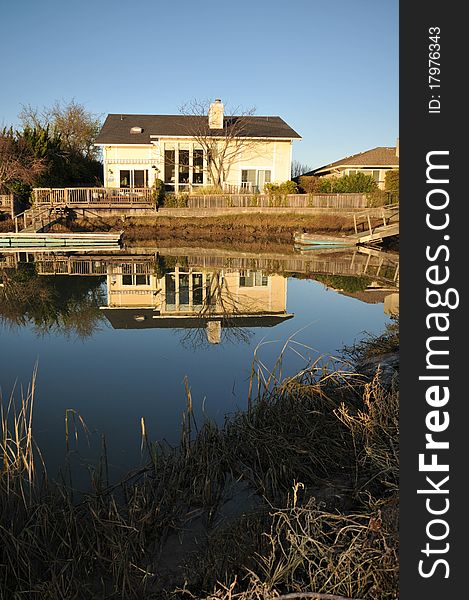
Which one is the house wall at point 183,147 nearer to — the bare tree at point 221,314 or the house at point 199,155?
the house at point 199,155

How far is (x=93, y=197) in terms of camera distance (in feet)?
106

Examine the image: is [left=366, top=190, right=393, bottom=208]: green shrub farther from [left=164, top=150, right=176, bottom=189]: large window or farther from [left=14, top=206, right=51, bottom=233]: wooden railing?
[left=14, top=206, right=51, bottom=233]: wooden railing

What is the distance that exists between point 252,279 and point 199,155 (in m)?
19.9

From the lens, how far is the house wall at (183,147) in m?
35.5

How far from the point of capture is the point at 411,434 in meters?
1.94

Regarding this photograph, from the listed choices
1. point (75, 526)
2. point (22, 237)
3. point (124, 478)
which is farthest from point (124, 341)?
point (22, 237)

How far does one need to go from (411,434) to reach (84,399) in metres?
5.87

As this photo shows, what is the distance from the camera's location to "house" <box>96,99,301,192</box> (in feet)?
116

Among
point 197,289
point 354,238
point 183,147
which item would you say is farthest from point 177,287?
point 183,147

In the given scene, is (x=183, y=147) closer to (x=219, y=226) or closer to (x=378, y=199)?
(x=219, y=226)

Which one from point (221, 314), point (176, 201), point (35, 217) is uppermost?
point (176, 201)

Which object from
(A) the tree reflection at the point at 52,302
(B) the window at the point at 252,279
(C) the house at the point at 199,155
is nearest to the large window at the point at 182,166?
(C) the house at the point at 199,155

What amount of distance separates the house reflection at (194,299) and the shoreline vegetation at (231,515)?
511 centimetres

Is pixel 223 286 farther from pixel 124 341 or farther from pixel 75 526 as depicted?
pixel 75 526
